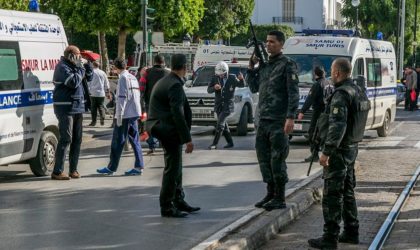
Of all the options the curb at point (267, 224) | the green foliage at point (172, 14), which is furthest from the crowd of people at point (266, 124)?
the green foliage at point (172, 14)

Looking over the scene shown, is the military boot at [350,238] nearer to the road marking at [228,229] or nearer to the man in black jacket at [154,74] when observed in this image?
the road marking at [228,229]

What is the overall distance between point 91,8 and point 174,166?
23.0 metres

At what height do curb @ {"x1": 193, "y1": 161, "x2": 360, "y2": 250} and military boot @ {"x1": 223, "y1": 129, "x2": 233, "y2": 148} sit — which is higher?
curb @ {"x1": 193, "y1": 161, "x2": 360, "y2": 250}

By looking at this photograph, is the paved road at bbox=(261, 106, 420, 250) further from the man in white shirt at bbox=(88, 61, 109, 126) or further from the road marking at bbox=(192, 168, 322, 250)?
the man in white shirt at bbox=(88, 61, 109, 126)

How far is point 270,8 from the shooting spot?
80.4 meters

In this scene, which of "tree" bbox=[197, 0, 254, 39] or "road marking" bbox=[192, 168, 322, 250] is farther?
"tree" bbox=[197, 0, 254, 39]

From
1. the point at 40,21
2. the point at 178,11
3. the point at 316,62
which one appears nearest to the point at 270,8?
the point at 178,11

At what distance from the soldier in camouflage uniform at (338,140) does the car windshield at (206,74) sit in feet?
42.9

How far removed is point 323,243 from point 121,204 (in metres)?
2.99

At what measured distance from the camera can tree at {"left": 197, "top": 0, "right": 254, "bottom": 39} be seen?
54.6 metres

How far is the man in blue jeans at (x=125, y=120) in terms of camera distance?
12250 millimetres

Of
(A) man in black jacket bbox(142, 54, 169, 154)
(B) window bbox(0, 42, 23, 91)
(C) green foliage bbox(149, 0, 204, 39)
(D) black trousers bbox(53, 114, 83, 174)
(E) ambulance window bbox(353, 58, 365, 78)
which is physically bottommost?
(D) black trousers bbox(53, 114, 83, 174)

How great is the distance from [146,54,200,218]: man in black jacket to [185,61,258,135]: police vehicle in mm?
10210

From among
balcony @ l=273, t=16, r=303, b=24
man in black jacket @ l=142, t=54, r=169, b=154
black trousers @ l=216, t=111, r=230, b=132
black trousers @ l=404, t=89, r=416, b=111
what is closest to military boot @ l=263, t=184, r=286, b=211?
man in black jacket @ l=142, t=54, r=169, b=154
